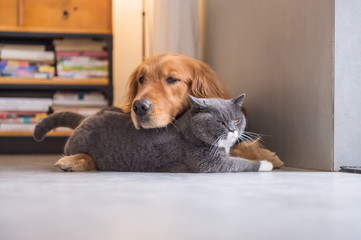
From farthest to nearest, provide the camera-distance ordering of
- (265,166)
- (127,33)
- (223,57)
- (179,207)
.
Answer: (127,33)
(223,57)
(265,166)
(179,207)

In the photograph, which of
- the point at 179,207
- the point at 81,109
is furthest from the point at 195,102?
the point at 81,109

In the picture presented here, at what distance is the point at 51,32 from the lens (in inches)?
139

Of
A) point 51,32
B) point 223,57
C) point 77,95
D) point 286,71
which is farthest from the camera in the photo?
point 77,95

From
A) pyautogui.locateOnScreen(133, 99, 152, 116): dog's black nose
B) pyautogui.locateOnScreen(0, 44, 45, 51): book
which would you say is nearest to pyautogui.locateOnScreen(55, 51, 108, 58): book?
pyautogui.locateOnScreen(0, 44, 45, 51): book

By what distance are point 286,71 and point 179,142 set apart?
2.02 feet

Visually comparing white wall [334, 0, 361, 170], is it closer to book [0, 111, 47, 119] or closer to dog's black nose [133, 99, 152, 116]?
dog's black nose [133, 99, 152, 116]

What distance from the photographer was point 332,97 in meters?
1.78

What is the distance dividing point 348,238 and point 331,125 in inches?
41.9

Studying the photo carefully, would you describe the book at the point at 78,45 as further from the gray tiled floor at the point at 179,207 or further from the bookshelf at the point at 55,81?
the gray tiled floor at the point at 179,207

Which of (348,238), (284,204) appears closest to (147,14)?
(284,204)

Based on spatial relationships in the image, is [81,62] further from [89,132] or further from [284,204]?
[284,204]

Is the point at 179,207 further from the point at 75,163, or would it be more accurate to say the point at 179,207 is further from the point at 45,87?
the point at 45,87

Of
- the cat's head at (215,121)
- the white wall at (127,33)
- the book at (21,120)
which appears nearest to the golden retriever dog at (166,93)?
the cat's head at (215,121)

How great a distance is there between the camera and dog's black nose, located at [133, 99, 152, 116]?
1.70 m
